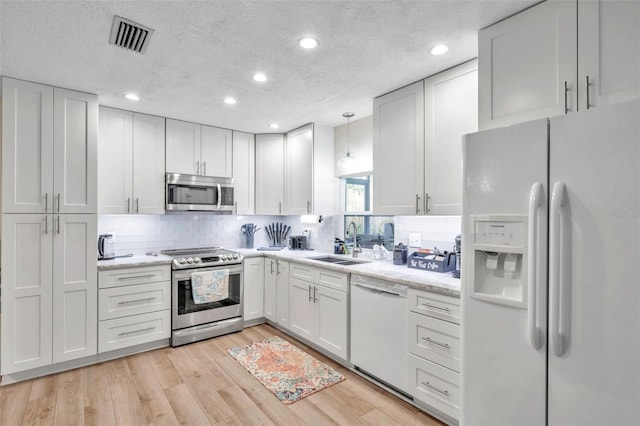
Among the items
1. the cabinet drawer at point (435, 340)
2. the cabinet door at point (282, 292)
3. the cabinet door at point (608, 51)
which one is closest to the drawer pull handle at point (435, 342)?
the cabinet drawer at point (435, 340)

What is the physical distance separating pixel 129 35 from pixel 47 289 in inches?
88.9

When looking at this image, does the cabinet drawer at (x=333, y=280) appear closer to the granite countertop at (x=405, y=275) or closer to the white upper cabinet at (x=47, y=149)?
the granite countertop at (x=405, y=275)

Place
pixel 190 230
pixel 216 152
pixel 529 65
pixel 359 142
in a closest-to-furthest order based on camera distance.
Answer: pixel 529 65, pixel 359 142, pixel 216 152, pixel 190 230

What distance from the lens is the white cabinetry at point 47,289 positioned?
2682mm

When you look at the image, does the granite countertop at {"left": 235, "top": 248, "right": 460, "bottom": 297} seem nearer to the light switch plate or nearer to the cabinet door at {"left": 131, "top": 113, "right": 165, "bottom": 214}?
the light switch plate

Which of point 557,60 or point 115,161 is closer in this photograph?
point 557,60

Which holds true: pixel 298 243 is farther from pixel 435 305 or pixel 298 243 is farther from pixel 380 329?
pixel 435 305

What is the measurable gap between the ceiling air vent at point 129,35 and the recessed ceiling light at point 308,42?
92 centimetres

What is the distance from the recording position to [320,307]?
10.6 feet

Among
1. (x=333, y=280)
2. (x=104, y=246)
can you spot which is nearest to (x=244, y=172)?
(x=104, y=246)

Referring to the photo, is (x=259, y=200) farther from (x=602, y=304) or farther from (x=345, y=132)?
(x=602, y=304)

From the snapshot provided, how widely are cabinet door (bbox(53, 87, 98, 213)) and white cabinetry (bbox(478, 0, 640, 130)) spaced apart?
3274 millimetres

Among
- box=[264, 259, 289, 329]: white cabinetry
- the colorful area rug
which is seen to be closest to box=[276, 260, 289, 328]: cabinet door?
box=[264, 259, 289, 329]: white cabinetry

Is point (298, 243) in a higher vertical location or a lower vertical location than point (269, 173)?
lower
